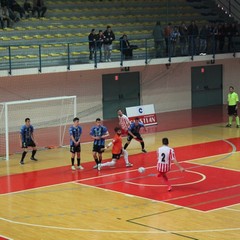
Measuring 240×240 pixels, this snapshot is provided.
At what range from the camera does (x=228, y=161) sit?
88.2ft

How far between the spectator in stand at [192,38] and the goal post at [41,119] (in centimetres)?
805

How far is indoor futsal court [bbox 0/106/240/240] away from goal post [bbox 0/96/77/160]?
2.36 meters

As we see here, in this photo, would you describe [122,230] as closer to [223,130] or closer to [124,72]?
[223,130]

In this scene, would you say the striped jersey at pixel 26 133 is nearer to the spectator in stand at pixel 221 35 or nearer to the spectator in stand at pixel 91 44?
the spectator in stand at pixel 91 44

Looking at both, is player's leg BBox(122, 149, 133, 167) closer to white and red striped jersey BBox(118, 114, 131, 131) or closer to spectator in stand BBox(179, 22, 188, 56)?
white and red striped jersey BBox(118, 114, 131, 131)

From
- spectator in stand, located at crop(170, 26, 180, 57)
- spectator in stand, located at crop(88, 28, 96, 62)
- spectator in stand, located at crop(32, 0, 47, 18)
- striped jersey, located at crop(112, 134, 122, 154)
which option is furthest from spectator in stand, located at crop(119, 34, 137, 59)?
striped jersey, located at crop(112, 134, 122, 154)

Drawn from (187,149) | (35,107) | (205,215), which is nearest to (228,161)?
(187,149)

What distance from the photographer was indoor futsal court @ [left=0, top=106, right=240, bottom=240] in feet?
58.2

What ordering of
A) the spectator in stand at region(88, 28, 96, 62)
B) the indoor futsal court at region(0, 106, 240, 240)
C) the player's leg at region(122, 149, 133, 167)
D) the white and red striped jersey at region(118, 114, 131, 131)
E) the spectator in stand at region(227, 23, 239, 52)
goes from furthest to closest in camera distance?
the spectator in stand at region(227, 23, 239, 52) → the spectator in stand at region(88, 28, 96, 62) → the white and red striped jersey at region(118, 114, 131, 131) → the player's leg at region(122, 149, 133, 167) → the indoor futsal court at region(0, 106, 240, 240)

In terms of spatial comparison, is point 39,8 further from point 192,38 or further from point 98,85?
point 192,38

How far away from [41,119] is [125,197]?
50.0ft

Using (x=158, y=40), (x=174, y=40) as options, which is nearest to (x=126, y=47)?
(x=158, y=40)

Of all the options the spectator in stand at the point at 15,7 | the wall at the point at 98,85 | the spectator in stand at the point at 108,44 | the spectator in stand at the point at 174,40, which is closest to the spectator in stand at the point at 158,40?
the spectator in stand at the point at 174,40

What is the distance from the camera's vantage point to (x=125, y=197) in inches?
840
